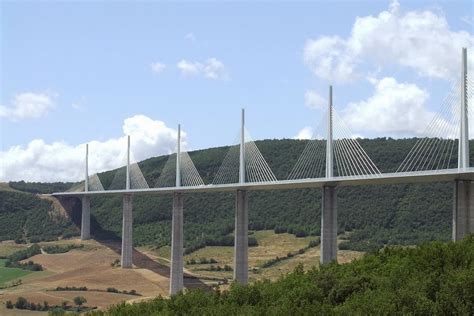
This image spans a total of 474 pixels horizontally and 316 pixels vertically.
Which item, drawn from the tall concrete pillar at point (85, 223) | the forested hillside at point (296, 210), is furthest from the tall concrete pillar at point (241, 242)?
the tall concrete pillar at point (85, 223)

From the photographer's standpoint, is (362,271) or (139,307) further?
(362,271)

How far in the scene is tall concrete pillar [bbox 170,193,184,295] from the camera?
253 feet

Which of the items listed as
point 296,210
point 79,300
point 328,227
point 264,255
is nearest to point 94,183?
point 296,210

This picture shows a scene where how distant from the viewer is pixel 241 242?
68.8 metres

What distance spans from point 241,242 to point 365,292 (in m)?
33.2

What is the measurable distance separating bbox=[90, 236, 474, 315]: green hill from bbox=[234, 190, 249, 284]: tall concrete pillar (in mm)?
23645

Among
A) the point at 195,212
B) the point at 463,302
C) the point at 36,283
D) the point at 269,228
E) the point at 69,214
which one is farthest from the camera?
the point at 69,214

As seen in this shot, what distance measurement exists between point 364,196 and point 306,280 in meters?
75.2

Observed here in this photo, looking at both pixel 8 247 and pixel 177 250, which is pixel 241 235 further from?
pixel 8 247

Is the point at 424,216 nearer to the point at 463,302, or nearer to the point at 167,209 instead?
the point at 167,209

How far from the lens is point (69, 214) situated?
133 meters

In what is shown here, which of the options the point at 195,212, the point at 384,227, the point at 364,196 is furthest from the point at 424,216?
the point at 195,212

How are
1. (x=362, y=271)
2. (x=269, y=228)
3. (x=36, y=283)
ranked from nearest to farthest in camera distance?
(x=362, y=271) → (x=36, y=283) → (x=269, y=228)

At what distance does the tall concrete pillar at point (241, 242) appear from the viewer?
6838 centimetres
